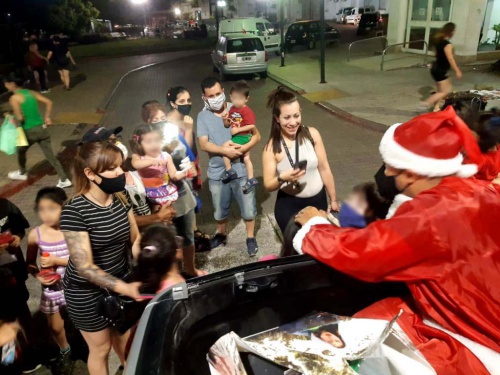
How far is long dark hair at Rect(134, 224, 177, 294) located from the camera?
8.08 feet

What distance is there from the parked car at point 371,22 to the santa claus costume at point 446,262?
28395 mm

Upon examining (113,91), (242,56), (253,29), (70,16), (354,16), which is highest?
(70,16)

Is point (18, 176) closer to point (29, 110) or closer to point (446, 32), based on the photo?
point (29, 110)

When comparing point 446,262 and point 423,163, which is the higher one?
point 423,163

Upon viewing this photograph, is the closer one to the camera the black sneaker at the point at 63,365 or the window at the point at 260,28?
the black sneaker at the point at 63,365

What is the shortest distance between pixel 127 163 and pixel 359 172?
4201mm

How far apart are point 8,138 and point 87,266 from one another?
15.9 feet

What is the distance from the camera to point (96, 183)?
2566mm

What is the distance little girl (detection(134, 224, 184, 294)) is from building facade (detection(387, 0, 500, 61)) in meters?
14.8

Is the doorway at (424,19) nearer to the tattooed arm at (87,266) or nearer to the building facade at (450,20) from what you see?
the building facade at (450,20)

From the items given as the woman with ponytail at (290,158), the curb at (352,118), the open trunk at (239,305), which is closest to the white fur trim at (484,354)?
the open trunk at (239,305)

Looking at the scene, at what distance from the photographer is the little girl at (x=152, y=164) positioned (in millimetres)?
3453

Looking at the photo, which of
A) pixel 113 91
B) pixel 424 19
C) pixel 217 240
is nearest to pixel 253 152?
pixel 217 240

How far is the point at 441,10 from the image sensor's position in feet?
51.2
